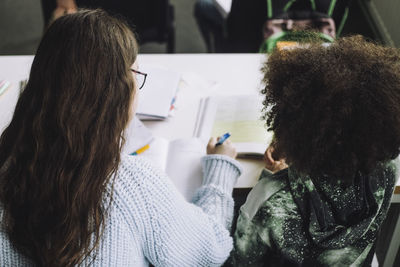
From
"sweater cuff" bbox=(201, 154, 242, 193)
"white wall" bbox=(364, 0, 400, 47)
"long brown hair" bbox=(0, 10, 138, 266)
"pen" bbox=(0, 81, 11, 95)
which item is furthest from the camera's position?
"white wall" bbox=(364, 0, 400, 47)

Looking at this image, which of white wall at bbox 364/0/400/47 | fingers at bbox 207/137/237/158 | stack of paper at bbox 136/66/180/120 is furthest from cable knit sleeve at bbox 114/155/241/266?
white wall at bbox 364/0/400/47

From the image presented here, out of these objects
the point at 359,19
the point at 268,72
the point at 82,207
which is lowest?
the point at 359,19

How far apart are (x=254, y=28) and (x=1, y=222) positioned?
1468 mm

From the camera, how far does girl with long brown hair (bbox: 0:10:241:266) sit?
0.70m

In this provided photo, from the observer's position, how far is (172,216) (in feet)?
2.71

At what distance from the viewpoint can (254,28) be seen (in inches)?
76.0

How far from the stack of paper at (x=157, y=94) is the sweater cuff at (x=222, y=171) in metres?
0.25

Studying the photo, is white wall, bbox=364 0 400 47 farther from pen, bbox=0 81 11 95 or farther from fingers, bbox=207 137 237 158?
pen, bbox=0 81 11 95

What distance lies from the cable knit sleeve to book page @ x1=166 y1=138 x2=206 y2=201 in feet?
0.20

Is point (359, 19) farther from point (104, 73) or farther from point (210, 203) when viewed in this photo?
point (104, 73)

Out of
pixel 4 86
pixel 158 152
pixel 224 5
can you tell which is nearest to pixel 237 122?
pixel 158 152

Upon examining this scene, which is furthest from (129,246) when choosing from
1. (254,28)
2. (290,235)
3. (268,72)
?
(254,28)

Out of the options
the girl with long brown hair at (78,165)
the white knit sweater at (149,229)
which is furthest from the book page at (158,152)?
the girl with long brown hair at (78,165)

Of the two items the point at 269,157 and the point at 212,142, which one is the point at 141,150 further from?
the point at 269,157
